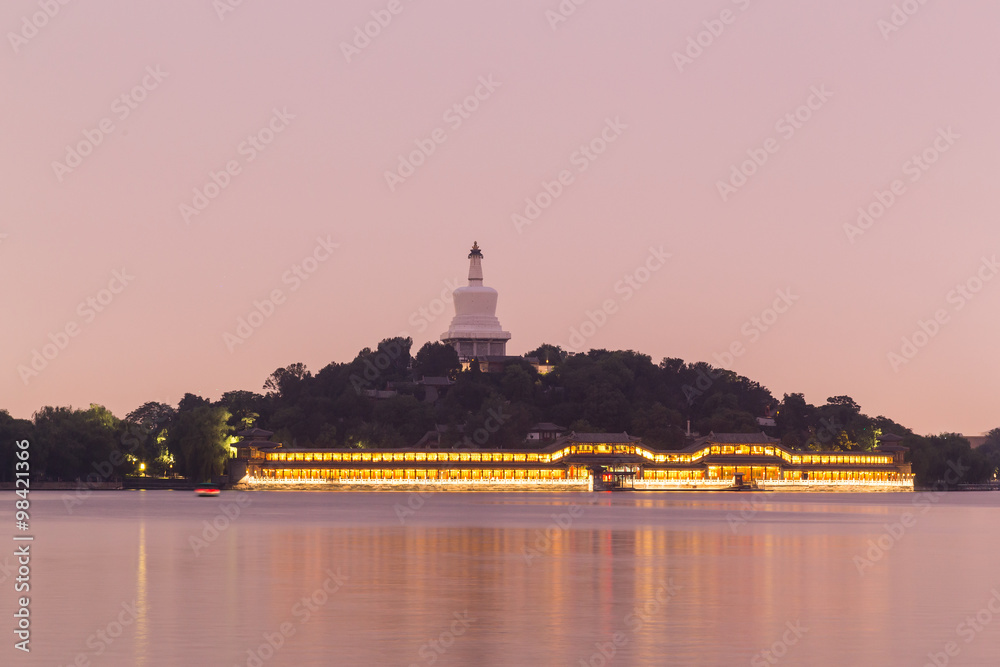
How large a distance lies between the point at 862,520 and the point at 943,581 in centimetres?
4436

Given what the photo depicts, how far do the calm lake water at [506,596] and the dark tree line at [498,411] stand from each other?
8850 centimetres

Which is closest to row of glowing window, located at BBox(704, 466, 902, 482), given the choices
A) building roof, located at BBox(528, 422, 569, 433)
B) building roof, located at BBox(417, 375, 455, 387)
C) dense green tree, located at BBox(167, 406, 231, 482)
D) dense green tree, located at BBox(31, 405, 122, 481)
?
building roof, located at BBox(528, 422, 569, 433)

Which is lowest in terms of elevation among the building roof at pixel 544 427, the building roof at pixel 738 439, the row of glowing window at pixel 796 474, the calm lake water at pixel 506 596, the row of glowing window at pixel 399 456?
the row of glowing window at pixel 796 474

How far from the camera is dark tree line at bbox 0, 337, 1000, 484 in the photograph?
16038 cm

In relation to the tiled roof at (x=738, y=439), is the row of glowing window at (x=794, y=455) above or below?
below

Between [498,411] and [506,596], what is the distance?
426 feet

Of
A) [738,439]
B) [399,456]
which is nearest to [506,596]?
[399,456]

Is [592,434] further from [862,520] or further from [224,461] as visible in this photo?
[862,520]

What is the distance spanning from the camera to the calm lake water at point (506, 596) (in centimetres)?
2730

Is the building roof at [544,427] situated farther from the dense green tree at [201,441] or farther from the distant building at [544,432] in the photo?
the dense green tree at [201,441]

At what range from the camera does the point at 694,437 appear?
172750mm

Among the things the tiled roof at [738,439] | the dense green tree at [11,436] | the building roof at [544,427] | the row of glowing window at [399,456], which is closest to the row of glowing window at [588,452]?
the row of glowing window at [399,456]

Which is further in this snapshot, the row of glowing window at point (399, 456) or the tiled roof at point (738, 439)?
the tiled roof at point (738, 439)

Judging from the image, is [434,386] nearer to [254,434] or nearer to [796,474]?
[254,434]
